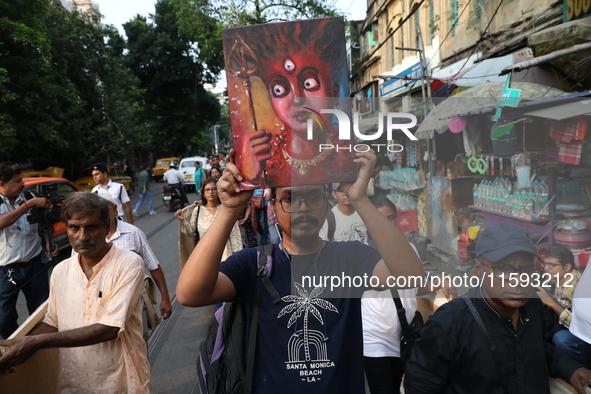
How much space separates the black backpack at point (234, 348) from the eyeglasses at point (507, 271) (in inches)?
34.4

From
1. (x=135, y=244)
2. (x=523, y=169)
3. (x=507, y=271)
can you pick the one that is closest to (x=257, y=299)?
(x=507, y=271)

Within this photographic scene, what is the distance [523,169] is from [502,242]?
357mm

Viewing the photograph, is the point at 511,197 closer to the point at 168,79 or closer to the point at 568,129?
the point at 568,129

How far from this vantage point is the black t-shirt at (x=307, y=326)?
185cm

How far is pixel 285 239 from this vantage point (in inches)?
77.9

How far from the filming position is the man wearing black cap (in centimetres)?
187

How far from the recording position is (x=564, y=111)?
2.07 metres

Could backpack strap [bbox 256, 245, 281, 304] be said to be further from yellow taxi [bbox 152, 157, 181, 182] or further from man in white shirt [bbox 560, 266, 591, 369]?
yellow taxi [bbox 152, 157, 181, 182]

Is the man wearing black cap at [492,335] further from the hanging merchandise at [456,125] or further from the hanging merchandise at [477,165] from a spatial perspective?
the hanging merchandise at [456,125]

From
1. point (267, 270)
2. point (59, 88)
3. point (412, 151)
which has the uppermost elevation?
point (59, 88)

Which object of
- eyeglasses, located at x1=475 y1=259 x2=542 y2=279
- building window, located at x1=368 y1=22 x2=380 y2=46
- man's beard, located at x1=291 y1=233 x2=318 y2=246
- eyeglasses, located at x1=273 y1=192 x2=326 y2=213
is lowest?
eyeglasses, located at x1=475 y1=259 x2=542 y2=279

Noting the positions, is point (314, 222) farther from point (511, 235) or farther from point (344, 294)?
point (511, 235)

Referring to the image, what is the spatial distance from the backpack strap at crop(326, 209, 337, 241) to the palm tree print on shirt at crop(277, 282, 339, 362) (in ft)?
0.69

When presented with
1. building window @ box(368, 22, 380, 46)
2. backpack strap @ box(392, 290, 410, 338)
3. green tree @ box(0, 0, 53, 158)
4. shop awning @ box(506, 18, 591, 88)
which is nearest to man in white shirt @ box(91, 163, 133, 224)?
backpack strap @ box(392, 290, 410, 338)
